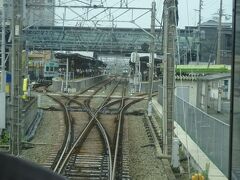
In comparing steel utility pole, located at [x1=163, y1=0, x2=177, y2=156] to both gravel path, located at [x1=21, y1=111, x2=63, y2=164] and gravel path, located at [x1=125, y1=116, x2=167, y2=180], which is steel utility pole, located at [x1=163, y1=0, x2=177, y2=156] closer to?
gravel path, located at [x1=125, y1=116, x2=167, y2=180]

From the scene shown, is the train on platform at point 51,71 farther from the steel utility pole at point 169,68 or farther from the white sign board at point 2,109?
the steel utility pole at point 169,68

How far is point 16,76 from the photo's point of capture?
1203cm

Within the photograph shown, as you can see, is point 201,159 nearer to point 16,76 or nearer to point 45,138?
point 16,76

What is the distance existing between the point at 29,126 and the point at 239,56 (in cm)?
1416

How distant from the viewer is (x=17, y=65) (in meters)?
12.0

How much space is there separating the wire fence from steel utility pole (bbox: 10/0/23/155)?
4.16 m

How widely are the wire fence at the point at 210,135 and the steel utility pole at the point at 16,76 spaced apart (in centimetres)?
416

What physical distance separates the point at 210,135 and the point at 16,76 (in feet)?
16.2

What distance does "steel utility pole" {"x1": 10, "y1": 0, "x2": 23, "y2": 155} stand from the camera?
11.8m

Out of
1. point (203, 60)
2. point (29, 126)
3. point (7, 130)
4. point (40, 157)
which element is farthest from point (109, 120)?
point (203, 60)

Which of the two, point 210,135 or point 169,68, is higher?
point 169,68

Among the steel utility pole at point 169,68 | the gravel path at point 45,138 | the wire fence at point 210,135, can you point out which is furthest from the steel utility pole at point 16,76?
the wire fence at point 210,135

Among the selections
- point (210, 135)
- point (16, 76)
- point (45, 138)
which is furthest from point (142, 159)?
point (45, 138)

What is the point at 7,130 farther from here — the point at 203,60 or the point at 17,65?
the point at 203,60
